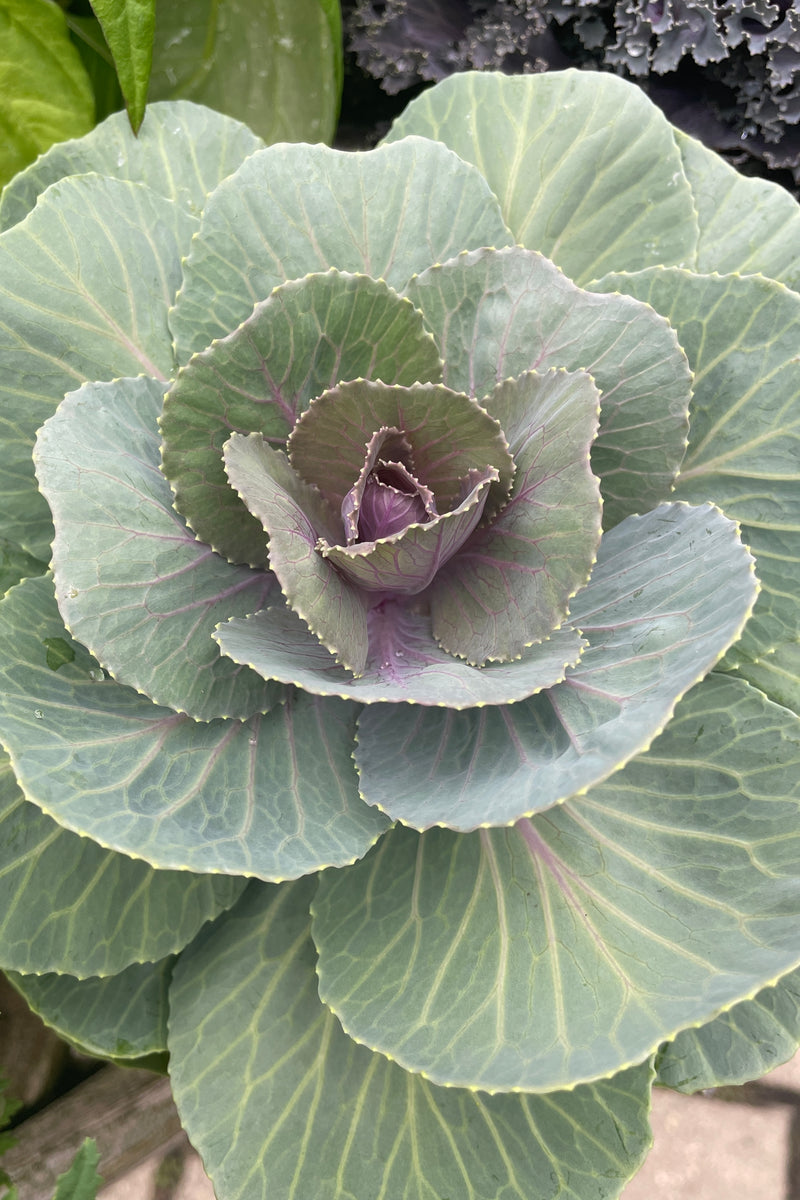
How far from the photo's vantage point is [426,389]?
0.69 metres

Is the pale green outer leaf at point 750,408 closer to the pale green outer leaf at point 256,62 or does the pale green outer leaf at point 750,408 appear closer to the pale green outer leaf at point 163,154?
the pale green outer leaf at point 163,154

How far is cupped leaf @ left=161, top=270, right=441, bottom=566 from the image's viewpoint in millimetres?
683

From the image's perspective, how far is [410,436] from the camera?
747 millimetres

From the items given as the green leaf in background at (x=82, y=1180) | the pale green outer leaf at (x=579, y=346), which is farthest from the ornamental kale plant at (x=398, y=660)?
the green leaf in background at (x=82, y=1180)

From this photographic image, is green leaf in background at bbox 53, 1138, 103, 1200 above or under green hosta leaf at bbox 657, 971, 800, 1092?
under

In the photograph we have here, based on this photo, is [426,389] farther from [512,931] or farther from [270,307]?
[512,931]

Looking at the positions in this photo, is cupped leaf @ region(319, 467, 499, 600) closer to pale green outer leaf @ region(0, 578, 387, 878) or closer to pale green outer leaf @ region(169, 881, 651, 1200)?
pale green outer leaf @ region(0, 578, 387, 878)

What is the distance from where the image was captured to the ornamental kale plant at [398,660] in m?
0.66

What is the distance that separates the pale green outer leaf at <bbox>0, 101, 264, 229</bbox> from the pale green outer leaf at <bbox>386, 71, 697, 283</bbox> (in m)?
0.20

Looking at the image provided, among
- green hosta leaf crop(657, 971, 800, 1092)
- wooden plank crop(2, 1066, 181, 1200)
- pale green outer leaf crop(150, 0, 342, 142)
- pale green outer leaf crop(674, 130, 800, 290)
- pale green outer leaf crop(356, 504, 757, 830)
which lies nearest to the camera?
pale green outer leaf crop(356, 504, 757, 830)

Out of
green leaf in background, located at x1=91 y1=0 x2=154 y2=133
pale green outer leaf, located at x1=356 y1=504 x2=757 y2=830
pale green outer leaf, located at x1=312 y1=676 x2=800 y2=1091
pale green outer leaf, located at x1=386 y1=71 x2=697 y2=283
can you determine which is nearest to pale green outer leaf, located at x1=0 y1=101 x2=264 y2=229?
green leaf in background, located at x1=91 y1=0 x2=154 y2=133

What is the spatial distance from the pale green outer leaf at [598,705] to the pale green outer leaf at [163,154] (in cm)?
60

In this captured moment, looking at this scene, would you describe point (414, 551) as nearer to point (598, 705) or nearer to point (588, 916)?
point (598, 705)

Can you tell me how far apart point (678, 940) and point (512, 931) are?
0.43 ft
